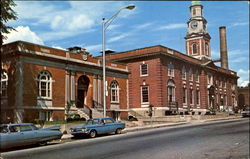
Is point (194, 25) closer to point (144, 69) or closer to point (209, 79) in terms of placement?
point (209, 79)

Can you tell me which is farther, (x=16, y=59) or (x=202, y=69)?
(x=202, y=69)

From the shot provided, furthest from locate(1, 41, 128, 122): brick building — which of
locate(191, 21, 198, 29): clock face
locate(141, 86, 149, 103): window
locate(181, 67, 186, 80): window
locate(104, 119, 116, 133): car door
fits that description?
locate(191, 21, 198, 29): clock face

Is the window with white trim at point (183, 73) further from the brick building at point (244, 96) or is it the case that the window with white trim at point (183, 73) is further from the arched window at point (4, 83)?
the brick building at point (244, 96)

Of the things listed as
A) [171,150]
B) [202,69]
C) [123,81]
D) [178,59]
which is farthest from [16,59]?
[202,69]

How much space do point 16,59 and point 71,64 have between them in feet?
22.4

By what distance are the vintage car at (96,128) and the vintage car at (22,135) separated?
2991 millimetres

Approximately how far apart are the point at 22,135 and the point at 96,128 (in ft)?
20.4

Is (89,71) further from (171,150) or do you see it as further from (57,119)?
(171,150)

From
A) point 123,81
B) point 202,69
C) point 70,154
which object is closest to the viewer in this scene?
point 70,154

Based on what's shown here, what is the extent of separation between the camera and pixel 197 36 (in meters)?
74.2

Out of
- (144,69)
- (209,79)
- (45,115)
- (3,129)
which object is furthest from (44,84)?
(209,79)

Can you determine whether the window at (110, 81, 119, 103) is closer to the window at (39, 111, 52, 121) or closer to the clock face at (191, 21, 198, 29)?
the window at (39, 111, 52, 121)

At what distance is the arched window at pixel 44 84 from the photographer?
102ft

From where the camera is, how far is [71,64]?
34.9 metres
